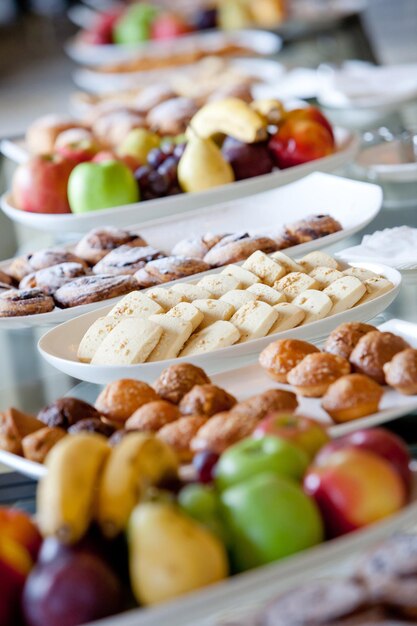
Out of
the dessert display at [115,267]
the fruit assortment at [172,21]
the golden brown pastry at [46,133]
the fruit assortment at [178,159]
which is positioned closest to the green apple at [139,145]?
the fruit assortment at [178,159]

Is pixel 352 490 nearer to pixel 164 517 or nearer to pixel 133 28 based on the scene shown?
pixel 164 517

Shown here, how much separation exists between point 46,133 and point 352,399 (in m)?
1.35

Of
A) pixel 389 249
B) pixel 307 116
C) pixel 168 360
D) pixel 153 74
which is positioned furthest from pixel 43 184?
pixel 153 74

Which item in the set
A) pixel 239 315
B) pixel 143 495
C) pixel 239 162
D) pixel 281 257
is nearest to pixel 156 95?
pixel 239 162

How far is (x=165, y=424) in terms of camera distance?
92 cm

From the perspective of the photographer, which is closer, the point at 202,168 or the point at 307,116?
the point at 202,168

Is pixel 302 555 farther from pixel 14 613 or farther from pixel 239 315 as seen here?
pixel 239 315

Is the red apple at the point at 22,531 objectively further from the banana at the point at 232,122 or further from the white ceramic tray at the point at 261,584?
the banana at the point at 232,122

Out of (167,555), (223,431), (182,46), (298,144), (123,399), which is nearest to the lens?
(167,555)

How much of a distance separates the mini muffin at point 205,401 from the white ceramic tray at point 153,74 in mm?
1944

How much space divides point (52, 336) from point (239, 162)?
667 millimetres

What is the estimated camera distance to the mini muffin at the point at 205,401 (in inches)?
36.9

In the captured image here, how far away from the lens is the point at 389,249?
1.37m

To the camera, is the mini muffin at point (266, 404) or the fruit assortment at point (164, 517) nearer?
the fruit assortment at point (164, 517)
